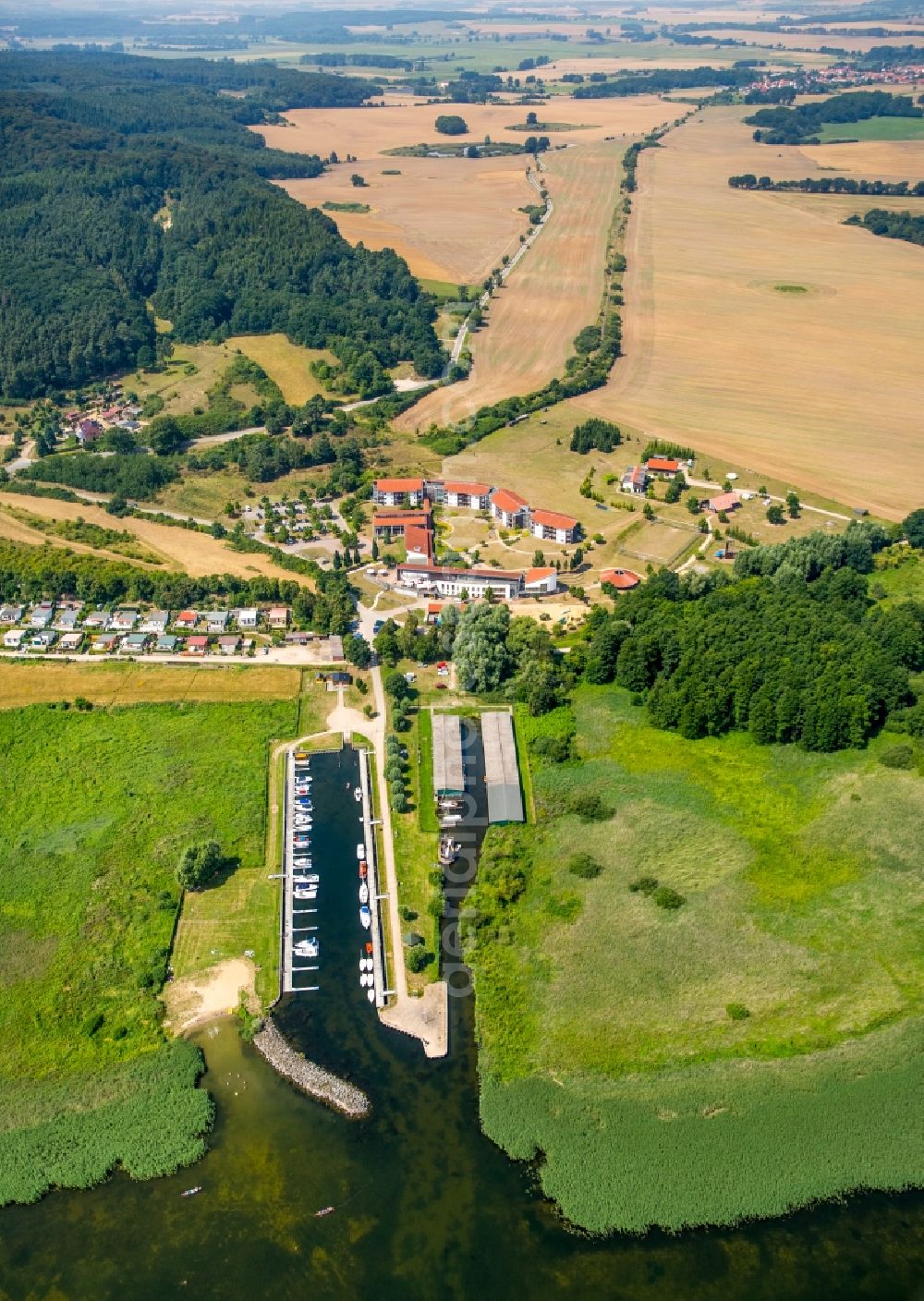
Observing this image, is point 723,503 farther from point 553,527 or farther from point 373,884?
point 373,884

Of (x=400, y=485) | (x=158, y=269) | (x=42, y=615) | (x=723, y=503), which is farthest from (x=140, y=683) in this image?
(x=158, y=269)

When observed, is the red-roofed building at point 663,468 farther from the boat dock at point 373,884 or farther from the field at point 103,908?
the boat dock at point 373,884

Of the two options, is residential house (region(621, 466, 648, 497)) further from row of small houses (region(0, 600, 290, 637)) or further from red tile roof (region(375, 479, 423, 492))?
row of small houses (region(0, 600, 290, 637))

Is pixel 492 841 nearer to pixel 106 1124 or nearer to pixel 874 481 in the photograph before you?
pixel 106 1124

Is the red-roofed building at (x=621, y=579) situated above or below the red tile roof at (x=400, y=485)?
below

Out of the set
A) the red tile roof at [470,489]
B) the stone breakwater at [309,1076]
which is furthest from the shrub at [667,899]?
the red tile roof at [470,489]

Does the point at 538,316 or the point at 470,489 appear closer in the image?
the point at 470,489

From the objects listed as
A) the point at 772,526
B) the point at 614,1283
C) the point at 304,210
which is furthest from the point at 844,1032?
the point at 304,210
